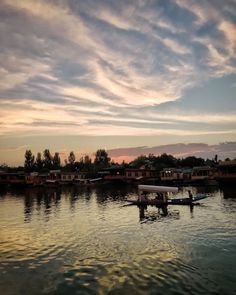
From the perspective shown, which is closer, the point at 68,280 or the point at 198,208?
the point at 68,280

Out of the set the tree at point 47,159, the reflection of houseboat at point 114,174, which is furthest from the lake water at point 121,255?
the tree at point 47,159

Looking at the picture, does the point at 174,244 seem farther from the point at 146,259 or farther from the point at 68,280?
the point at 68,280

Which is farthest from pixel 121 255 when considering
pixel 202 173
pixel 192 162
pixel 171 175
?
pixel 192 162

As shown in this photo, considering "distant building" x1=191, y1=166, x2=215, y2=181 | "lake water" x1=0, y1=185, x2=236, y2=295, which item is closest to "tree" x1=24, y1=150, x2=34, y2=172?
"distant building" x1=191, y1=166, x2=215, y2=181

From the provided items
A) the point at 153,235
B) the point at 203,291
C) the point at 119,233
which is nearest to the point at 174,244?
the point at 153,235

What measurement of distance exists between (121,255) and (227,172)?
72.3 metres

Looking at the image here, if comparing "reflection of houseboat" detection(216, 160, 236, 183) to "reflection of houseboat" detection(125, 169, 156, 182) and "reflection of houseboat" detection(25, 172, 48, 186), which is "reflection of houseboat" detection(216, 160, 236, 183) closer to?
"reflection of houseboat" detection(125, 169, 156, 182)

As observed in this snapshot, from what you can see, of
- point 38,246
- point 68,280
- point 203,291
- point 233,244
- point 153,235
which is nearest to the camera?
point 203,291

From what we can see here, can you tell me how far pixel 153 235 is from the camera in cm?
2909

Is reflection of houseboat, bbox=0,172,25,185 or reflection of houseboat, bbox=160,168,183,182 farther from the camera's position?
reflection of houseboat, bbox=0,172,25,185

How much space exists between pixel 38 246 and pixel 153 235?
1038 cm

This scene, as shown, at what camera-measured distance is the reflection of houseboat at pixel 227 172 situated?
282 feet

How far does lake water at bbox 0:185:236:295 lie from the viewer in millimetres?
17703

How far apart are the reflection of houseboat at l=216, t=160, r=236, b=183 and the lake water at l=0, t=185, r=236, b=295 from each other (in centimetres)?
4922
